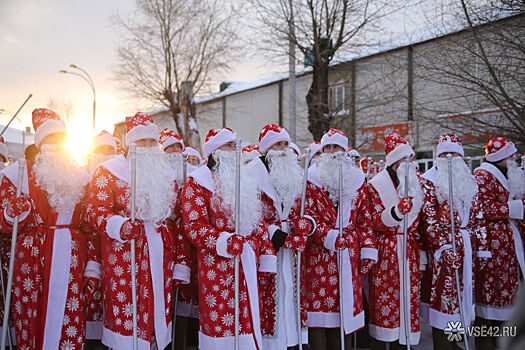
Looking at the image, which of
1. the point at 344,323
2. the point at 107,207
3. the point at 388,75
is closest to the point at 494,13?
the point at 388,75

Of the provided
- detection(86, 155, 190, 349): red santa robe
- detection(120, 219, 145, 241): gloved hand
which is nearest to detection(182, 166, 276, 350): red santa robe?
detection(86, 155, 190, 349): red santa robe

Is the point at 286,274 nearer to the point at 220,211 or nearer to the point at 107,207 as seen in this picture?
the point at 220,211

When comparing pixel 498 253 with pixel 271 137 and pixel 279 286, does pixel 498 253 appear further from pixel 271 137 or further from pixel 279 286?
pixel 271 137

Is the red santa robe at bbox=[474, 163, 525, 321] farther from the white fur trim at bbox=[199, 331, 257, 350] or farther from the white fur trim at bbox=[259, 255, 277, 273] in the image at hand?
the white fur trim at bbox=[199, 331, 257, 350]

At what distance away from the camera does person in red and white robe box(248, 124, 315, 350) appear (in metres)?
3.61

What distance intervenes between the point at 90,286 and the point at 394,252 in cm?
278

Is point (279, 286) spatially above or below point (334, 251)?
below

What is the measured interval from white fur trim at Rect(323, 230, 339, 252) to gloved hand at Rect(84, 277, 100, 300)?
1.92 meters

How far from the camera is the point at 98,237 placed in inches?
141

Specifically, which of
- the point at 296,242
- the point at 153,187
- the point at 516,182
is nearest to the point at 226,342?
the point at 296,242

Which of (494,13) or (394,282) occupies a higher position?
(494,13)

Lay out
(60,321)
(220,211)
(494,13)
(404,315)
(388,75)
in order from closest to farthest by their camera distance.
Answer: (60,321) < (220,211) < (404,315) < (494,13) < (388,75)

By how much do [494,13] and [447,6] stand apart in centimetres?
71

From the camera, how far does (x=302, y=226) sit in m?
3.60
